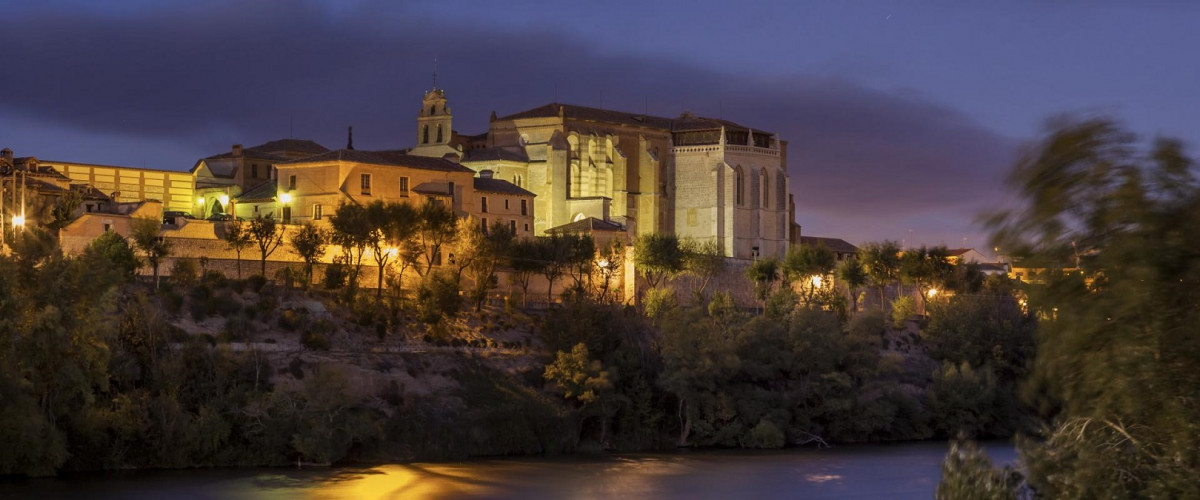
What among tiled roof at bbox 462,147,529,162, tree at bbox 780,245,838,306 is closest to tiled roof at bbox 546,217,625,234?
tiled roof at bbox 462,147,529,162

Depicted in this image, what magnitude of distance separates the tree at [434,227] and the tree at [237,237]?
5.54 m

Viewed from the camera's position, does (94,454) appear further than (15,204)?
No

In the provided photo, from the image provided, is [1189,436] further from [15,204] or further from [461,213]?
[461,213]

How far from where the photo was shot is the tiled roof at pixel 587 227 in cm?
6228

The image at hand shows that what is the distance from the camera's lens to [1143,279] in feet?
43.7

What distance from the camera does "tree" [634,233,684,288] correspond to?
5828 centimetres

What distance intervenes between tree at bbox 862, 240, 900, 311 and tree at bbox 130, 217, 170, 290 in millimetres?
30317

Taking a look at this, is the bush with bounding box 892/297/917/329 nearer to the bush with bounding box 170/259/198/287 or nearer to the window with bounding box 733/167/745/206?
the window with bounding box 733/167/745/206

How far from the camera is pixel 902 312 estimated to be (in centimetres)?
5869

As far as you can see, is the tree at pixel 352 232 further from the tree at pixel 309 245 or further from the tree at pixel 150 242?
the tree at pixel 150 242

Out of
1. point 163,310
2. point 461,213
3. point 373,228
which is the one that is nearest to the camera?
point 163,310

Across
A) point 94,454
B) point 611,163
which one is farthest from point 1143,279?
point 611,163

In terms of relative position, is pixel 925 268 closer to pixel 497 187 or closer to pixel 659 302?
pixel 659 302

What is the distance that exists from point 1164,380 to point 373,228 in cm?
3715
